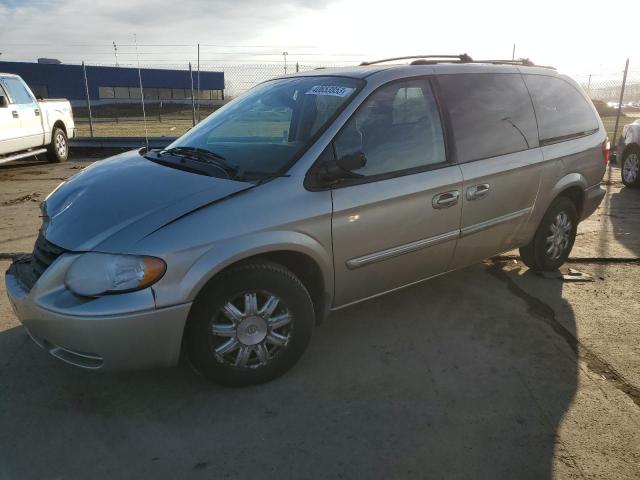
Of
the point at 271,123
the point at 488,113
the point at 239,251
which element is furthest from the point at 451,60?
the point at 239,251

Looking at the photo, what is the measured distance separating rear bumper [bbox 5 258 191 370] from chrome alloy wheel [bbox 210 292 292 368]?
233 millimetres

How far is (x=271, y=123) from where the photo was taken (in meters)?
3.71

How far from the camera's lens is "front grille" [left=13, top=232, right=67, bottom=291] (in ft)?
8.86

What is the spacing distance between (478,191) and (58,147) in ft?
34.9

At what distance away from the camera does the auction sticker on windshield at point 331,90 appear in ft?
10.8

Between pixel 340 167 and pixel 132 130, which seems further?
pixel 132 130

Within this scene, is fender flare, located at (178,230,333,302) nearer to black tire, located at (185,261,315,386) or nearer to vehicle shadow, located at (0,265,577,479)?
black tire, located at (185,261,315,386)

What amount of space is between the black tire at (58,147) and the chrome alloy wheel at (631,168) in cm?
1120

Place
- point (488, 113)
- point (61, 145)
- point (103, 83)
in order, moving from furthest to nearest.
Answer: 1. point (103, 83)
2. point (61, 145)
3. point (488, 113)

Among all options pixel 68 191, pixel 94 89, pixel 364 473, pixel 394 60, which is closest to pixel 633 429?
pixel 364 473

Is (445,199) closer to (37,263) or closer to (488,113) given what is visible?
(488,113)

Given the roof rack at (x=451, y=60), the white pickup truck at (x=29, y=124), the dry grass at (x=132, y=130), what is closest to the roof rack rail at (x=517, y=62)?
the roof rack at (x=451, y=60)

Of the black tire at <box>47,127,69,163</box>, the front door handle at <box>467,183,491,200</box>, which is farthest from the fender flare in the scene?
the black tire at <box>47,127,69,163</box>

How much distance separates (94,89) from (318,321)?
51046 mm
